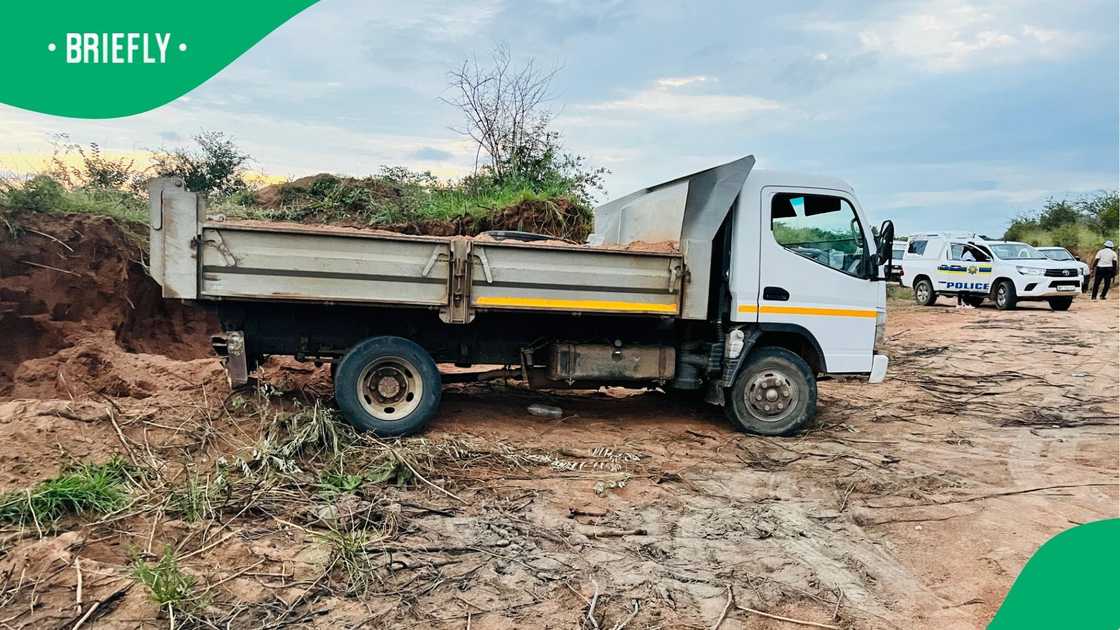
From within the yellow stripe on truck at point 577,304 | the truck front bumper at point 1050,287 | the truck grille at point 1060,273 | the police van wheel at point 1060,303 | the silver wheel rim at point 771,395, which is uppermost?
the truck grille at point 1060,273

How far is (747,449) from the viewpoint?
23.3 feet

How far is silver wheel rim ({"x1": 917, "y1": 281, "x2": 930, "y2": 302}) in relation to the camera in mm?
21128

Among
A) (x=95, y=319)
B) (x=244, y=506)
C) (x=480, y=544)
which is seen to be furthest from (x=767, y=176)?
(x=95, y=319)

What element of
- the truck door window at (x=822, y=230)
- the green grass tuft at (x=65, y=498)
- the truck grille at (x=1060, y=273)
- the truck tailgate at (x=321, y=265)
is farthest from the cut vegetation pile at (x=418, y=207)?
the truck grille at (x=1060, y=273)

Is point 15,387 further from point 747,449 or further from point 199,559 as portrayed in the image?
point 747,449

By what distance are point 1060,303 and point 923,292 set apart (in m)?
3.30

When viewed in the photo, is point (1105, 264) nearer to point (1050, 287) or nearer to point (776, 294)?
point (1050, 287)

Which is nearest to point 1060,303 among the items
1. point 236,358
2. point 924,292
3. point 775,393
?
point 924,292

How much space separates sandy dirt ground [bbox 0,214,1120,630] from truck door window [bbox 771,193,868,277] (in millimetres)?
1836

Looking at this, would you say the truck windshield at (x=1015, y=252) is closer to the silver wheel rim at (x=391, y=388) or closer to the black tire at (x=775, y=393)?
the black tire at (x=775, y=393)

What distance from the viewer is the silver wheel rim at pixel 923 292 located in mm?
21128

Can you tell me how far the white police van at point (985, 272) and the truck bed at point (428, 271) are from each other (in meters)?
15.7

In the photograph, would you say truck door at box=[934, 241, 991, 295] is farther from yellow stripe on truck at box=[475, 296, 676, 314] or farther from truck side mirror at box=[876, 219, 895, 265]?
yellow stripe on truck at box=[475, 296, 676, 314]

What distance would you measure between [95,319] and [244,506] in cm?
580
